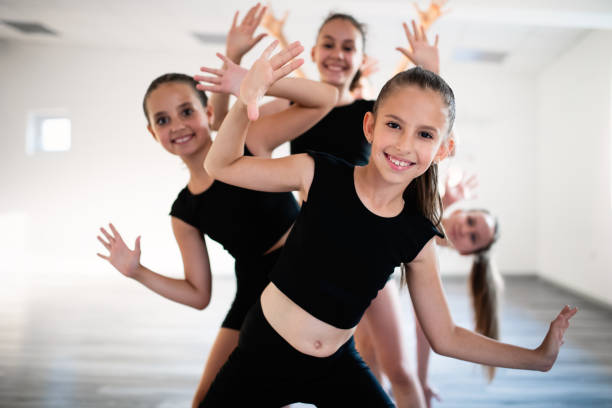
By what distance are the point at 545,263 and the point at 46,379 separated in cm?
571

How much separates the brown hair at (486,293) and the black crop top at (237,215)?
126cm

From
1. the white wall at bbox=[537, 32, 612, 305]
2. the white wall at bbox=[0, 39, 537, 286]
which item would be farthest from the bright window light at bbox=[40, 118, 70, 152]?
the white wall at bbox=[537, 32, 612, 305]

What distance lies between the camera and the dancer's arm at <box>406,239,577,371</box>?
3.55ft

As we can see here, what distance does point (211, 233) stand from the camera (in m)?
1.43

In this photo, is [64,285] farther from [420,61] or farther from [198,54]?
[420,61]

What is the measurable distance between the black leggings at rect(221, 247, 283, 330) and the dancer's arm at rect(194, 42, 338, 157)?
365 millimetres

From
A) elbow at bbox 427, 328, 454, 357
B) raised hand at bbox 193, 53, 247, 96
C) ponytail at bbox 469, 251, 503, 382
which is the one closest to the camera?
raised hand at bbox 193, 53, 247, 96

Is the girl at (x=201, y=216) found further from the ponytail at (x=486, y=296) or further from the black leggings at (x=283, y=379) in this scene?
the ponytail at (x=486, y=296)

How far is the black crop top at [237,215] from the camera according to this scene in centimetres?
140

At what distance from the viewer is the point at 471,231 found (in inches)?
90.2

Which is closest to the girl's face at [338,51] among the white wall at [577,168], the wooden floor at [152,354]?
the wooden floor at [152,354]

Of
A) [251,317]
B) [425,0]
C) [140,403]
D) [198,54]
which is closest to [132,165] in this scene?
[198,54]

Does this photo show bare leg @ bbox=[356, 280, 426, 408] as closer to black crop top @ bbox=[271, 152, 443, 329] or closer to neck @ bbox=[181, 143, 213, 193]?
black crop top @ bbox=[271, 152, 443, 329]

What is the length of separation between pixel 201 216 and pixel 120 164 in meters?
5.24
